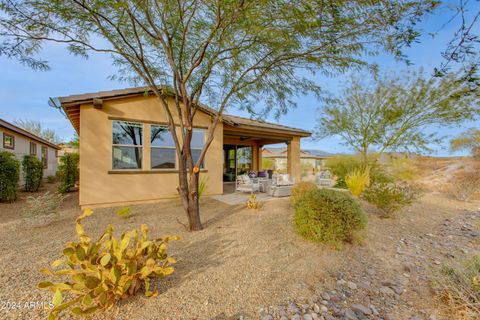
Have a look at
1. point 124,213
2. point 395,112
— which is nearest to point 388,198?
point 395,112

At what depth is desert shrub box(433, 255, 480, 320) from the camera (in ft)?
7.77

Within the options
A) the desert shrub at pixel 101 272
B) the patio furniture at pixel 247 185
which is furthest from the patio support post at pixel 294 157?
the desert shrub at pixel 101 272

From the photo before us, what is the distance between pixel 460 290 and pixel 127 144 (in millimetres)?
8238

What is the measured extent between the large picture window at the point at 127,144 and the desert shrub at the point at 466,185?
1451 cm

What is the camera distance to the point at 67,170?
9.61m

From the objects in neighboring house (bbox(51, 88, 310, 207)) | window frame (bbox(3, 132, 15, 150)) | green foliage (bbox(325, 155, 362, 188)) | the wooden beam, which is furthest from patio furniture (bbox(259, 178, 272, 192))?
window frame (bbox(3, 132, 15, 150))

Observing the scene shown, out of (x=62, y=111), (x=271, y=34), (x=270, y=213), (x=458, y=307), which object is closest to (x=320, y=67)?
(x=271, y=34)

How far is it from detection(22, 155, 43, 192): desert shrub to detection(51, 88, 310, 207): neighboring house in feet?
14.4

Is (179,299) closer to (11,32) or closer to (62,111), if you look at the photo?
(11,32)

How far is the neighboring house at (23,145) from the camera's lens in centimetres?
968

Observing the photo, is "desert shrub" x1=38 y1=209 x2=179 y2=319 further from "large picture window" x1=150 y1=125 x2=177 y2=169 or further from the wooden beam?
"large picture window" x1=150 y1=125 x2=177 y2=169

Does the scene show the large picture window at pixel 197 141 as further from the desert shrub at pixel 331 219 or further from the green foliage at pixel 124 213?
the desert shrub at pixel 331 219

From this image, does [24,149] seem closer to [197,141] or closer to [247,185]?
[197,141]

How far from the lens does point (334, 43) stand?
401 cm
